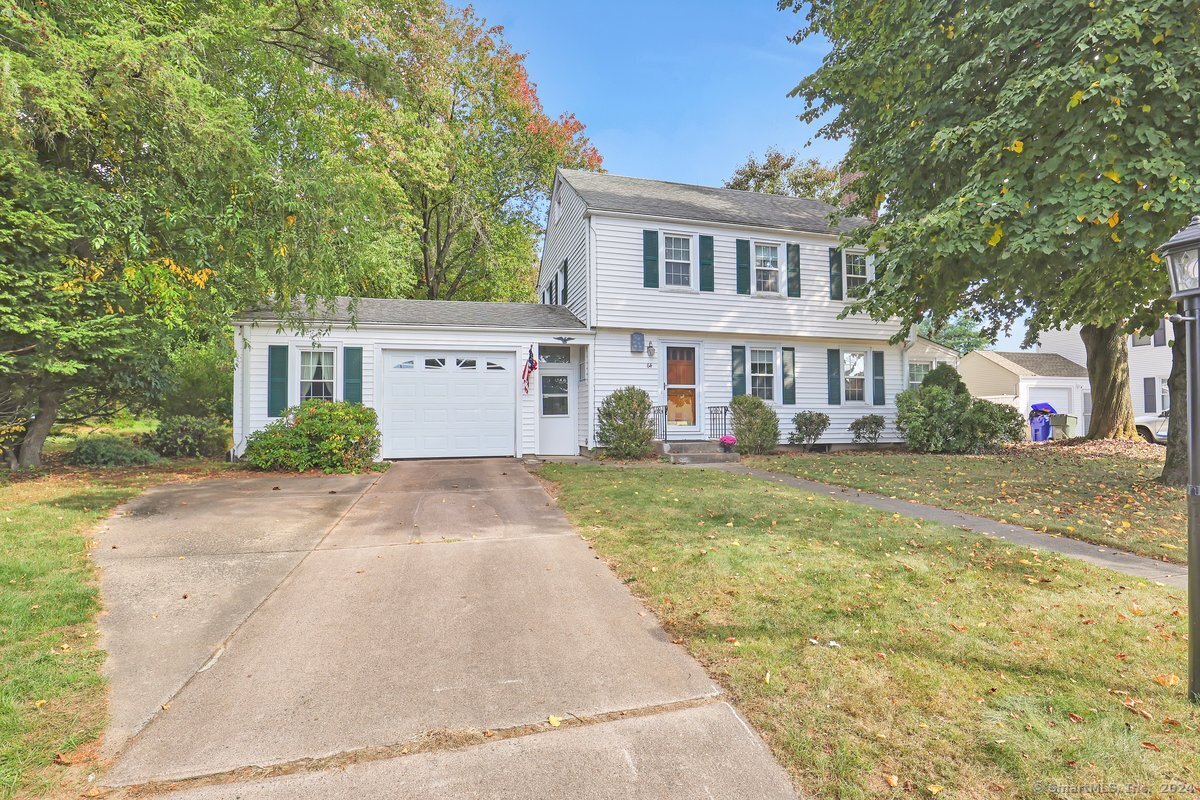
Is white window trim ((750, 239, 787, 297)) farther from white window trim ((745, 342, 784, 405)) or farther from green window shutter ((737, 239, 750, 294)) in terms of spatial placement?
white window trim ((745, 342, 784, 405))

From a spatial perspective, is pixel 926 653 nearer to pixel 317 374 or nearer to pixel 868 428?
pixel 317 374

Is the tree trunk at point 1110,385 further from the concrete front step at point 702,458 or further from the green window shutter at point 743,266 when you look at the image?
the concrete front step at point 702,458

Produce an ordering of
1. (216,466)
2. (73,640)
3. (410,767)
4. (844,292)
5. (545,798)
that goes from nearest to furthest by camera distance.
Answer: (545,798), (410,767), (73,640), (216,466), (844,292)

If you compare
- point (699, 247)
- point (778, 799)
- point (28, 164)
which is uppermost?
point (699, 247)

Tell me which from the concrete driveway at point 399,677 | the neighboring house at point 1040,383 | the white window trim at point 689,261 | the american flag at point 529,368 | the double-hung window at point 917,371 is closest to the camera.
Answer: the concrete driveway at point 399,677

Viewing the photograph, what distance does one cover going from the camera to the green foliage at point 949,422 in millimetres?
12930

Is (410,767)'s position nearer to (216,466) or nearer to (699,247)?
(216,466)

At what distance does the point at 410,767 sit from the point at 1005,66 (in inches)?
372

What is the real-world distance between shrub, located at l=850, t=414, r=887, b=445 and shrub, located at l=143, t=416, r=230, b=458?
585 inches

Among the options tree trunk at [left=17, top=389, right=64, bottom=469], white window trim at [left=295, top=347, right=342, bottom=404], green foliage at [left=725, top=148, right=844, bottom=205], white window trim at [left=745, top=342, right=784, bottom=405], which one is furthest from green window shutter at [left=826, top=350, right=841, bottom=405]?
tree trunk at [left=17, top=389, right=64, bottom=469]

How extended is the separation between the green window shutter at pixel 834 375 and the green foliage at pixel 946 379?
218cm

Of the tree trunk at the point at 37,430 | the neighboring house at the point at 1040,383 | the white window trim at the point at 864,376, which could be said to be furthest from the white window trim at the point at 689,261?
the neighboring house at the point at 1040,383

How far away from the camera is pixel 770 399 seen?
13695mm

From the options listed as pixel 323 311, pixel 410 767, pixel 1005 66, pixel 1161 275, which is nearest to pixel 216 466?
pixel 323 311
